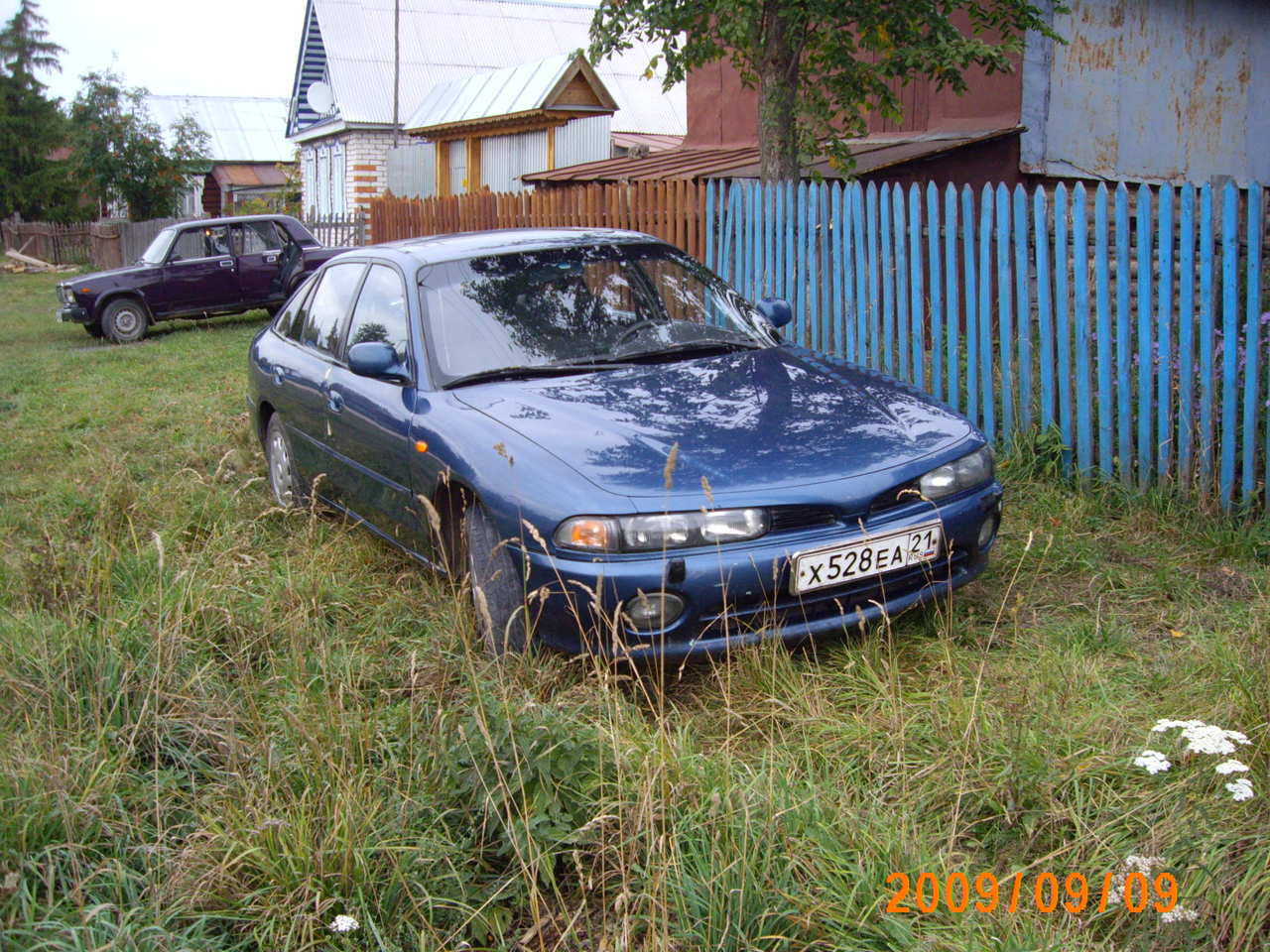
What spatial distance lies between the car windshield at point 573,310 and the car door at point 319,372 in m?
0.76

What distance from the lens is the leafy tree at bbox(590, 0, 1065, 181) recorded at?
318 inches

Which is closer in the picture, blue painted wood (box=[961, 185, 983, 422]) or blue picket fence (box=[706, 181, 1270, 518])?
blue picket fence (box=[706, 181, 1270, 518])

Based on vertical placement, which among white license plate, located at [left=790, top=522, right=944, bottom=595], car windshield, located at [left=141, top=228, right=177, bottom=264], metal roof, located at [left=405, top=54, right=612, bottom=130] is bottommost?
white license plate, located at [left=790, top=522, right=944, bottom=595]

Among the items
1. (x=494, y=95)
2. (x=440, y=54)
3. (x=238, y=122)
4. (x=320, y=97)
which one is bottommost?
(x=494, y=95)

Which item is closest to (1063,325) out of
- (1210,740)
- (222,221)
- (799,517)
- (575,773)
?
(799,517)

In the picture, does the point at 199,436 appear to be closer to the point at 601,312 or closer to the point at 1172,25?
the point at 601,312

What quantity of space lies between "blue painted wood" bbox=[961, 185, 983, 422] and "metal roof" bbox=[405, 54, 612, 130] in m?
15.0

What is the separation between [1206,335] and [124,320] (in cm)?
1377

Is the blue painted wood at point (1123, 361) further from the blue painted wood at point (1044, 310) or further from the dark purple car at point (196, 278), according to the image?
the dark purple car at point (196, 278)

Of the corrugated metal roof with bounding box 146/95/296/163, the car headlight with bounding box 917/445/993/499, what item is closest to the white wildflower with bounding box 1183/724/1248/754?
the car headlight with bounding box 917/445/993/499

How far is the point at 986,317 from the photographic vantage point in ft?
21.0

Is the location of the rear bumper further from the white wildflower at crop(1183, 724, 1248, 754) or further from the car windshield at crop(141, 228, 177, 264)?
the white wildflower at crop(1183, 724, 1248, 754)

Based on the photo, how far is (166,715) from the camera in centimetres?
325

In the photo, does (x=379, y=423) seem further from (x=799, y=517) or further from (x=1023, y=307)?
(x=1023, y=307)
